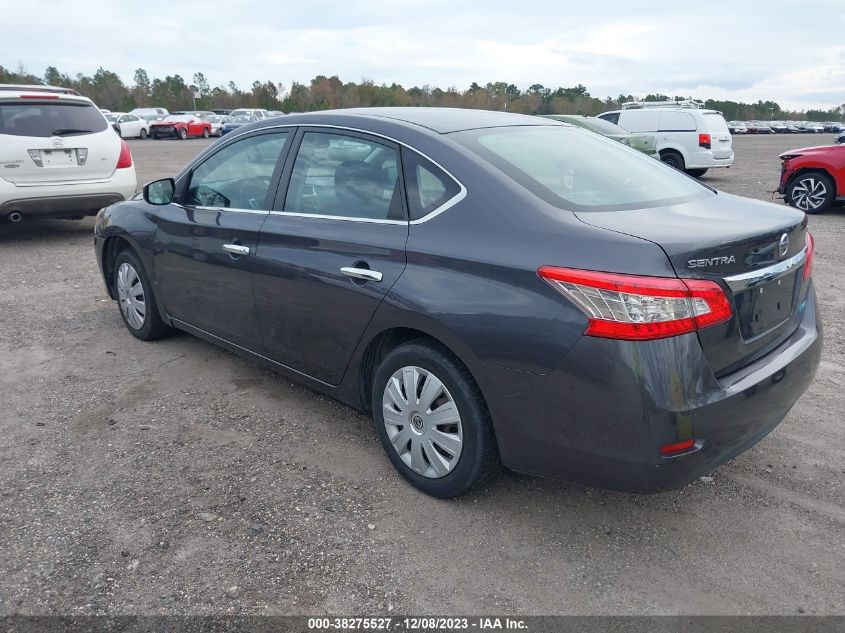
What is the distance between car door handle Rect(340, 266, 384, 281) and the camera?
3.10 metres

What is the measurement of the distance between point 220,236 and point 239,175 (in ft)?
1.25

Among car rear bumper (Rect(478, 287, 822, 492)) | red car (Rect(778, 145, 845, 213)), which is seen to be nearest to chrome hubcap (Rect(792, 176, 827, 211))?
red car (Rect(778, 145, 845, 213))

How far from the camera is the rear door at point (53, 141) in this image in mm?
7816

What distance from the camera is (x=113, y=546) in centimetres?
283

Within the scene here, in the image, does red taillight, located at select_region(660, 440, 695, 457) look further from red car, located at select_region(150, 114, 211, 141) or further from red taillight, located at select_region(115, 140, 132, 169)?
red car, located at select_region(150, 114, 211, 141)

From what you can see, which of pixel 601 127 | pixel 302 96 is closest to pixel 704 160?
pixel 601 127

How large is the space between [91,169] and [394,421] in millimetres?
6834

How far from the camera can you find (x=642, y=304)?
2.37 m

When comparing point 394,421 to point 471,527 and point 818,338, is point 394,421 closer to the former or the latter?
point 471,527

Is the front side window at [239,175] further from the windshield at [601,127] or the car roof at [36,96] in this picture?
the windshield at [601,127]

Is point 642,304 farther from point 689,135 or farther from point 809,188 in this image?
point 689,135

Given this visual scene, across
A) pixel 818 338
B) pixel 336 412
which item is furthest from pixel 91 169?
pixel 818 338

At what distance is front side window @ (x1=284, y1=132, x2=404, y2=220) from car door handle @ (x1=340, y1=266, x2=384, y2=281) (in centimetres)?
25

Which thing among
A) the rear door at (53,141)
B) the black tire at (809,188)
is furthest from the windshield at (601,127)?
the rear door at (53,141)
